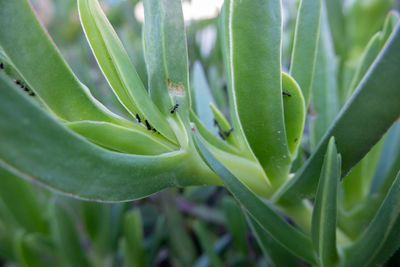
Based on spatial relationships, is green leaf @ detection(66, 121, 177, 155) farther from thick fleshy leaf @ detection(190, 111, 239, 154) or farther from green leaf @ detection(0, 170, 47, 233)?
green leaf @ detection(0, 170, 47, 233)

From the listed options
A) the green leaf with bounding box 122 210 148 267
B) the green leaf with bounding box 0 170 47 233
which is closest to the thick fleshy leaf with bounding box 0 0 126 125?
the green leaf with bounding box 122 210 148 267

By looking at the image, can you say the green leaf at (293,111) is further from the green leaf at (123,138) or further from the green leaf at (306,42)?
the green leaf at (123,138)

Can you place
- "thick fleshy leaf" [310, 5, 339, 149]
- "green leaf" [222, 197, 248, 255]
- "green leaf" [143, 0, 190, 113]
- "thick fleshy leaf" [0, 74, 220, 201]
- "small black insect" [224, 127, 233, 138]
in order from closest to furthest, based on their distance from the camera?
"thick fleshy leaf" [0, 74, 220, 201] < "green leaf" [143, 0, 190, 113] < "small black insect" [224, 127, 233, 138] < "thick fleshy leaf" [310, 5, 339, 149] < "green leaf" [222, 197, 248, 255]

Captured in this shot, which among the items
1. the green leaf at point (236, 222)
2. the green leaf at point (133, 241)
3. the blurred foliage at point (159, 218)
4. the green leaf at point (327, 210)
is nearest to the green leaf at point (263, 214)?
the green leaf at point (327, 210)

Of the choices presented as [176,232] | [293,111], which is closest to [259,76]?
[293,111]

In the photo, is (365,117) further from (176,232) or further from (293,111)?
(176,232)

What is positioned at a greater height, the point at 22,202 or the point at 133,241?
the point at 22,202
